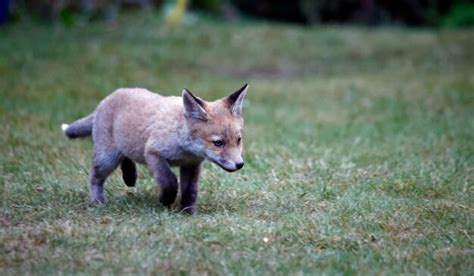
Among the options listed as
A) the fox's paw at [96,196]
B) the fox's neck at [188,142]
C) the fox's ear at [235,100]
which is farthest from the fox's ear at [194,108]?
the fox's paw at [96,196]

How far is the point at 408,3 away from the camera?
23016 mm

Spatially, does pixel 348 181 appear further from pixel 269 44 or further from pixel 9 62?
pixel 269 44

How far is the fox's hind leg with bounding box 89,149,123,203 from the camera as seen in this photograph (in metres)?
7.41

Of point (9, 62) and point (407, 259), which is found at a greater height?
point (407, 259)

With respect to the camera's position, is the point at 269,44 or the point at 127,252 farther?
the point at 269,44

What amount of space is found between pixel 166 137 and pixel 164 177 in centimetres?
33

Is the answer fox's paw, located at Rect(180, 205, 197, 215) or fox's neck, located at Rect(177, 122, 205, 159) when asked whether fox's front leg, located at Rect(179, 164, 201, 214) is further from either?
fox's neck, located at Rect(177, 122, 205, 159)

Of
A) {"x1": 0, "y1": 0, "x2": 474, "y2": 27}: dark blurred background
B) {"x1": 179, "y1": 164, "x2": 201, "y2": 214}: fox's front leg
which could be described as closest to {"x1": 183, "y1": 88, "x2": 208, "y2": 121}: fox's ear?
{"x1": 179, "y1": 164, "x2": 201, "y2": 214}: fox's front leg

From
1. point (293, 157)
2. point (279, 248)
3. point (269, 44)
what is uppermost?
point (279, 248)

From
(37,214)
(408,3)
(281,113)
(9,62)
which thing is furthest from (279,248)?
(408,3)

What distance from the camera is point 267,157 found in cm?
946

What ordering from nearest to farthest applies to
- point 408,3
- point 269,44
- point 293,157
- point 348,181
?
point 348,181, point 293,157, point 269,44, point 408,3

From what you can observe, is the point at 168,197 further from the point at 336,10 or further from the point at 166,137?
the point at 336,10

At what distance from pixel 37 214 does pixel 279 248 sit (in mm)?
2048
